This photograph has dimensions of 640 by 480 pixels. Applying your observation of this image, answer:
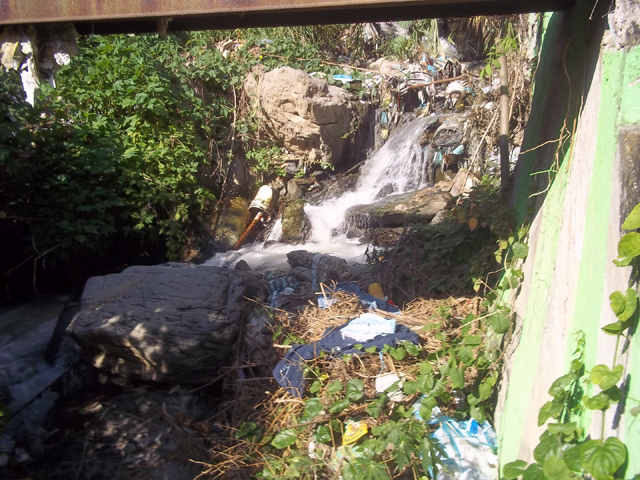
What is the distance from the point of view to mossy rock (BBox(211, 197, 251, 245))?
8656mm

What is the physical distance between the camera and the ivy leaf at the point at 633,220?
5.30 feet

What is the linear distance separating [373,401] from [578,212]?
1.58 meters

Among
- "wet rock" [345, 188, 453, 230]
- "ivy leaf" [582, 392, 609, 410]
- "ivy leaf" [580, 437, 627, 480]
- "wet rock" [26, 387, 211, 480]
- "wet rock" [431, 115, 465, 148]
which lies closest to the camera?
"ivy leaf" [580, 437, 627, 480]

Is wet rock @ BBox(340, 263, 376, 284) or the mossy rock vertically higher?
the mossy rock

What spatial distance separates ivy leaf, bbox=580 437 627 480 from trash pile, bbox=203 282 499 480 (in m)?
0.85

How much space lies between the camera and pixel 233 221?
29.0 ft

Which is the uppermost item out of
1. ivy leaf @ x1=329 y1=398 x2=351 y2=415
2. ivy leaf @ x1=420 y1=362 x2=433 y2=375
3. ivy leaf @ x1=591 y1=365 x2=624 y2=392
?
ivy leaf @ x1=591 y1=365 x2=624 y2=392

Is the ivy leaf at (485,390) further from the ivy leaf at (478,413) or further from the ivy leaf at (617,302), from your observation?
the ivy leaf at (617,302)

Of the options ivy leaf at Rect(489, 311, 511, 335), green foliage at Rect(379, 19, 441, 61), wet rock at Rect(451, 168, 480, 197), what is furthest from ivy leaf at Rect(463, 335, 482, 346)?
green foliage at Rect(379, 19, 441, 61)

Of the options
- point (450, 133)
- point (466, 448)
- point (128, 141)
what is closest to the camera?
point (466, 448)

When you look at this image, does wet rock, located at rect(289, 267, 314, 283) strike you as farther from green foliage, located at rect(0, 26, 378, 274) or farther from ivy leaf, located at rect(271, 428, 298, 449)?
ivy leaf, located at rect(271, 428, 298, 449)

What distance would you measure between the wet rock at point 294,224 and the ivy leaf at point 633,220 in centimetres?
718

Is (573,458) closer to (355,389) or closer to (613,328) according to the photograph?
(613,328)

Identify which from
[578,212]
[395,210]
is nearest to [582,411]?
[578,212]
